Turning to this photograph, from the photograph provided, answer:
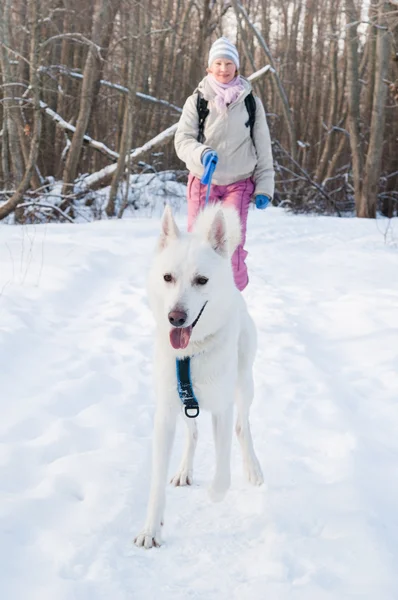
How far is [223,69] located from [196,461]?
2789 millimetres

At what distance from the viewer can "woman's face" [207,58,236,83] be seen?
401 centimetres

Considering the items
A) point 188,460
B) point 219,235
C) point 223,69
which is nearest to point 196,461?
point 188,460

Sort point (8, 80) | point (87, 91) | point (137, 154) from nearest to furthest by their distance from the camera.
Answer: point (8, 80) → point (87, 91) → point (137, 154)

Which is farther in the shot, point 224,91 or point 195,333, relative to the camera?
point 224,91

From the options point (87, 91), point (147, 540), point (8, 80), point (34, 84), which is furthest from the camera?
point (87, 91)

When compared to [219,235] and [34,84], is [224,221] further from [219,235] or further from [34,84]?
[34,84]

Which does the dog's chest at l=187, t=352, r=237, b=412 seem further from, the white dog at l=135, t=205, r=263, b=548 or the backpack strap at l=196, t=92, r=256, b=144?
the backpack strap at l=196, t=92, r=256, b=144

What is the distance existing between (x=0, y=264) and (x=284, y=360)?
360cm

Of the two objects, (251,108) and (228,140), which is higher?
(251,108)

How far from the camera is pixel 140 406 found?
3426 millimetres

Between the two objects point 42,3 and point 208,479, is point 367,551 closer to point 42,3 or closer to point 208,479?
point 208,479

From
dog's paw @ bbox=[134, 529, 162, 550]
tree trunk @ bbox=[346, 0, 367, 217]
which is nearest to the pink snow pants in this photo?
dog's paw @ bbox=[134, 529, 162, 550]

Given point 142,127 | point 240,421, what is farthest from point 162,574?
point 142,127

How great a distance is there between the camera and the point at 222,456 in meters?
2.38
